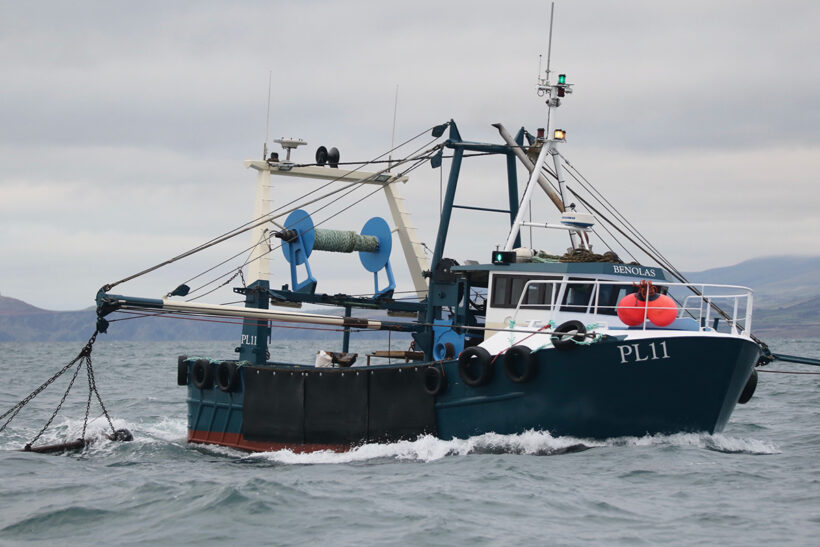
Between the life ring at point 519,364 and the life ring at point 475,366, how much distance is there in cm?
41

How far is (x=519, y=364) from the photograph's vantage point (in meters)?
18.3

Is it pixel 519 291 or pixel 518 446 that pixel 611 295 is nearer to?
pixel 519 291

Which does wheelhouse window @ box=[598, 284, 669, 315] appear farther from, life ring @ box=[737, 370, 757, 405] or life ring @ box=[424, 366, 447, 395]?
life ring @ box=[424, 366, 447, 395]

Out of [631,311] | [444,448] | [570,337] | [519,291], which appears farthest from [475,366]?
[631,311]

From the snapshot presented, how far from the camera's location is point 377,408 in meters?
20.2

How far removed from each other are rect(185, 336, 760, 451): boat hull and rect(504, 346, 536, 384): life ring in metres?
0.09

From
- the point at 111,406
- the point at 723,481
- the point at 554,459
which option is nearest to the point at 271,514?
the point at 554,459

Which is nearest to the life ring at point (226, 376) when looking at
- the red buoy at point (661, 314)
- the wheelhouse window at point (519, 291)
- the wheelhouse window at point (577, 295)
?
the wheelhouse window at point (519, 291)

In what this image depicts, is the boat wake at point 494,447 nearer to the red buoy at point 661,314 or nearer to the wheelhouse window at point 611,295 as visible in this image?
the red buoy at point 661,314

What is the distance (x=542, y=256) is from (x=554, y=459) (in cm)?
514

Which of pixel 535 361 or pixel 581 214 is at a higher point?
pixel 581 214

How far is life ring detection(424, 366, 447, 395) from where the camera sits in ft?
63.5

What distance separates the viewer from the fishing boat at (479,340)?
58.0ft

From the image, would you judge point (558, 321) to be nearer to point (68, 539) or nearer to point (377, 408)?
point (377, 408)
